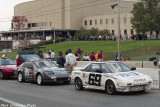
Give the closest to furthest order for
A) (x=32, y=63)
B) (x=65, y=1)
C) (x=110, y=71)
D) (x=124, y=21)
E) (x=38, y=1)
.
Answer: (x=110, y=71), (x=32, y=63), (x=124, y=21), (x=65, y=1), (x=38, y=1)


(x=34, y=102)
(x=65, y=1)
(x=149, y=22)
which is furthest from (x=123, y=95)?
(x=65, y=1)

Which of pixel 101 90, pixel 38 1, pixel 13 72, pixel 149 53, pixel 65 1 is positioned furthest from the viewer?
pixel 38 1

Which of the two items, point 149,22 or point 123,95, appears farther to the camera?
point 149,22

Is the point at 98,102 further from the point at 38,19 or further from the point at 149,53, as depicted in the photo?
the point at 38,19

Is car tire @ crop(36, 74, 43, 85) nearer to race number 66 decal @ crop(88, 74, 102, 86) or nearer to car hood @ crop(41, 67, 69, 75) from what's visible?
car hood @ crop(41, 67, 69, 75)

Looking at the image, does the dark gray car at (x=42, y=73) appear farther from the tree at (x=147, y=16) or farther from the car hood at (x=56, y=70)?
the tree at (x=147, y=16)

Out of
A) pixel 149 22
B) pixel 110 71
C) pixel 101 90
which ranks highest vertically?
pixel 149 22

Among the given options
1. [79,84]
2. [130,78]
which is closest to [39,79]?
[79,84]

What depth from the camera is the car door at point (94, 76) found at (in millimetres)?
13377

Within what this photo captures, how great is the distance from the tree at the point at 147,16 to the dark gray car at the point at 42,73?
4421cm

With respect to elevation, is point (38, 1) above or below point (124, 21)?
above

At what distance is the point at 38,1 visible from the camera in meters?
97.4

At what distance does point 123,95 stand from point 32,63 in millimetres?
7540

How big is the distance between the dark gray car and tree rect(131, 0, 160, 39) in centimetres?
4421
